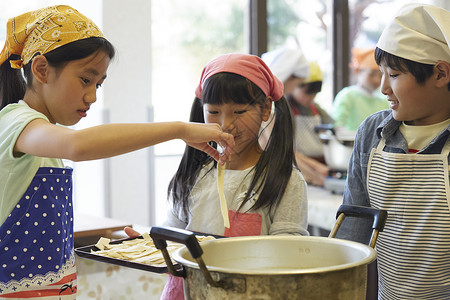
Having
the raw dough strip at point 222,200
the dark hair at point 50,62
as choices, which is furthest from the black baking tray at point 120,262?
the dark hair at point 50,62

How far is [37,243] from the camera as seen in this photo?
1.07 m

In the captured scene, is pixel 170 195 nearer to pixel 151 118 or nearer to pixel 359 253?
pixel 359 253

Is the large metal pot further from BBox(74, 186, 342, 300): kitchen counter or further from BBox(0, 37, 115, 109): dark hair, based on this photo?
BBox(74, 186, 342, 300): kitchen counter

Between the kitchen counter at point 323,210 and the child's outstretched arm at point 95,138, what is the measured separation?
1361 millimetres

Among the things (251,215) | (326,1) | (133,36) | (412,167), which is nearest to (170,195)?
(251,215)

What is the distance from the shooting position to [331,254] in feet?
3.14

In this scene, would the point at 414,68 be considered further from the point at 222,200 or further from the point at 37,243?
the point at 37,243

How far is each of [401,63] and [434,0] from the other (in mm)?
2398

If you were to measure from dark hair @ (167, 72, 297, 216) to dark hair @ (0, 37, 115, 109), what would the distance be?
27cm

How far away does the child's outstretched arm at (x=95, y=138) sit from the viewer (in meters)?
0.93

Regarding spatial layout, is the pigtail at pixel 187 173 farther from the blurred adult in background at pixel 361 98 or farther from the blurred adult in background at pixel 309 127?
the blurred adult in background at pixel 361 98

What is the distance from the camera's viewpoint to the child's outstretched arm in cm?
93

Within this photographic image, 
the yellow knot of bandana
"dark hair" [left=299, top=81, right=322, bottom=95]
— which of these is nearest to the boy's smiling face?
the yellow knot of bandana

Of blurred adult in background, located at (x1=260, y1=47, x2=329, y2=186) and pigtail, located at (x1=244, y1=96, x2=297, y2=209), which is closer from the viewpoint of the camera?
pigtail, located at (x1=244, y1=96, x2=297, y2=209)
